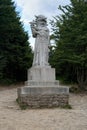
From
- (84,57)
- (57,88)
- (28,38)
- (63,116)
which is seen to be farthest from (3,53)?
(63,116)

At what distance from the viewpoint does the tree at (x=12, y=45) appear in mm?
25031

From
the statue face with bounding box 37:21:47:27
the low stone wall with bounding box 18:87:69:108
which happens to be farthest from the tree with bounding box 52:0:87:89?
the low stone wall with bounding box 18:87:69:108

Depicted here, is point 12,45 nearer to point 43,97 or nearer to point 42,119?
point 43,97

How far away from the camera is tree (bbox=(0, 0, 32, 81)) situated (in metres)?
25.0

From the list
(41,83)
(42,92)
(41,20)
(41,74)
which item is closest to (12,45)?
(41,20)

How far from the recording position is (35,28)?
1465cm

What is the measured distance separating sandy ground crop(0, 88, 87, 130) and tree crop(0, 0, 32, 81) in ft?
39.1

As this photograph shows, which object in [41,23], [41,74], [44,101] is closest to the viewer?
[44,101]

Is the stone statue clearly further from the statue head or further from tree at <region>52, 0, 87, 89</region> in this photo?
tree at <region>52, 0, 87, 89</region>

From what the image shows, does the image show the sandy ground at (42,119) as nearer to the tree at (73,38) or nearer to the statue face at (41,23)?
the statue face at (41,23)

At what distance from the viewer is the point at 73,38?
19.9 metres

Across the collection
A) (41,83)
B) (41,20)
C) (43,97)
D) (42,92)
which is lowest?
Answer: (43,97)

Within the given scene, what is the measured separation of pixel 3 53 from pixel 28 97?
484 inches

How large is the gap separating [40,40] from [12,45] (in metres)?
11.5
